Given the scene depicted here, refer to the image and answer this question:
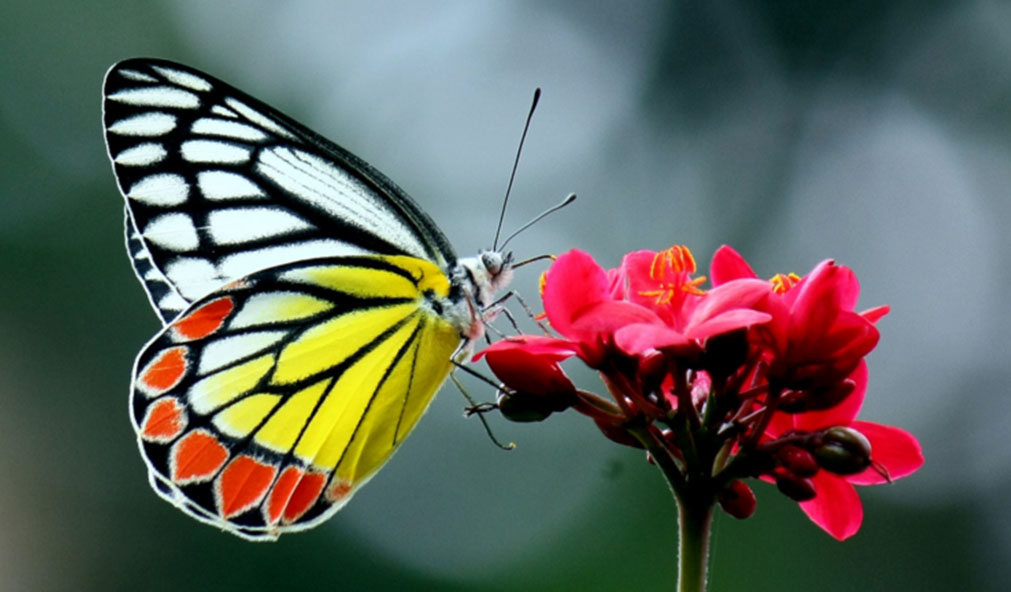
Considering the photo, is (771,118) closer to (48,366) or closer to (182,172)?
(48,366)

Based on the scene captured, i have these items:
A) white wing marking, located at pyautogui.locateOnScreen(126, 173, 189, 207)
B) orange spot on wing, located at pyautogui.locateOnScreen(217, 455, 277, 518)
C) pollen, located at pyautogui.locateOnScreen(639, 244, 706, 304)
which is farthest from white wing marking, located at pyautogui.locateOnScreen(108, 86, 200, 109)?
pollen, located at pyautogui.locateOnScreen(639, 244, 706, 304)

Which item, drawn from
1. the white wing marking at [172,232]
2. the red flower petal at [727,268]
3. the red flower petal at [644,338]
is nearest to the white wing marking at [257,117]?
the white wing marking at [172,232]

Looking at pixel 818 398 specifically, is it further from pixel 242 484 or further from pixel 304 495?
pixel 242 484

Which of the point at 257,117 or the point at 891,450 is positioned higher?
the point at 257,117

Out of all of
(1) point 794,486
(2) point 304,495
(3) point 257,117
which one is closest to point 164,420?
(2) point 304,495

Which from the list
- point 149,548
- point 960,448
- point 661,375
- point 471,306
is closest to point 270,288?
point 471,306

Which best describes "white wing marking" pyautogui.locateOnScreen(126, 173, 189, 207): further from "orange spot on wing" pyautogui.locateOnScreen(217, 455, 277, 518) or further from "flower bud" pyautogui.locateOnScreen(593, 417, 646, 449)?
"flower bud" pyautogui.locateOnScreen(593, 417, 646, 449)
